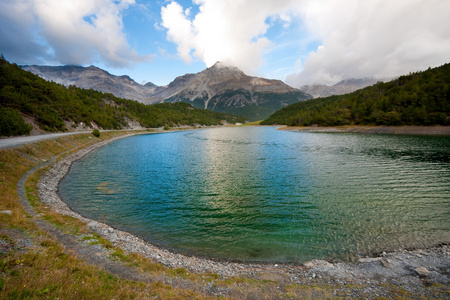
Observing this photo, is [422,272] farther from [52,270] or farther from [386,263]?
[52,270]

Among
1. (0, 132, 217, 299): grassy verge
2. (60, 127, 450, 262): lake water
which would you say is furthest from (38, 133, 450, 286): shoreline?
(0, 132, 217, 299): grassy verge

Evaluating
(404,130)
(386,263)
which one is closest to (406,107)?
(404,130)

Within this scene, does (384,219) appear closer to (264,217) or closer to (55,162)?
(264,217)

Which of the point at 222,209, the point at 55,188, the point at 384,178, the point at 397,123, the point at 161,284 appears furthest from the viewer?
the point at 397,123

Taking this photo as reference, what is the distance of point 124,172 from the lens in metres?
39.7


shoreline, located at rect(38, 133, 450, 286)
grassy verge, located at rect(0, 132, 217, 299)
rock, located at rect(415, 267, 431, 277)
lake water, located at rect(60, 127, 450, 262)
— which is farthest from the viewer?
lake water, located at rect(60, 127, 450, 262)

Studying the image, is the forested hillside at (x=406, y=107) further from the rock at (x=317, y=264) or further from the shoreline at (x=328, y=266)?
the rock at (x=317, y=264)

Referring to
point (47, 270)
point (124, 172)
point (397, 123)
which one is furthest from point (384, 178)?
point (397, 123)

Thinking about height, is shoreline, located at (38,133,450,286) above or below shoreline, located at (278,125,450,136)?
below

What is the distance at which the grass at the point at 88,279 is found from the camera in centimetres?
777

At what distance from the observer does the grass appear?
7.77 m

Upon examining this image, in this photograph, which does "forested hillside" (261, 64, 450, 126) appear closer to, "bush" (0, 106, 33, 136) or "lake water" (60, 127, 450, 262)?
"lake water" (60, 127, 450, 262)

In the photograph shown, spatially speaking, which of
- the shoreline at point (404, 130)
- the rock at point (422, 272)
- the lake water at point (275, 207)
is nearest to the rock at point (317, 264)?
the lake water at point (275, 207)

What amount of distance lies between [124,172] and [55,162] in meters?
14.9
